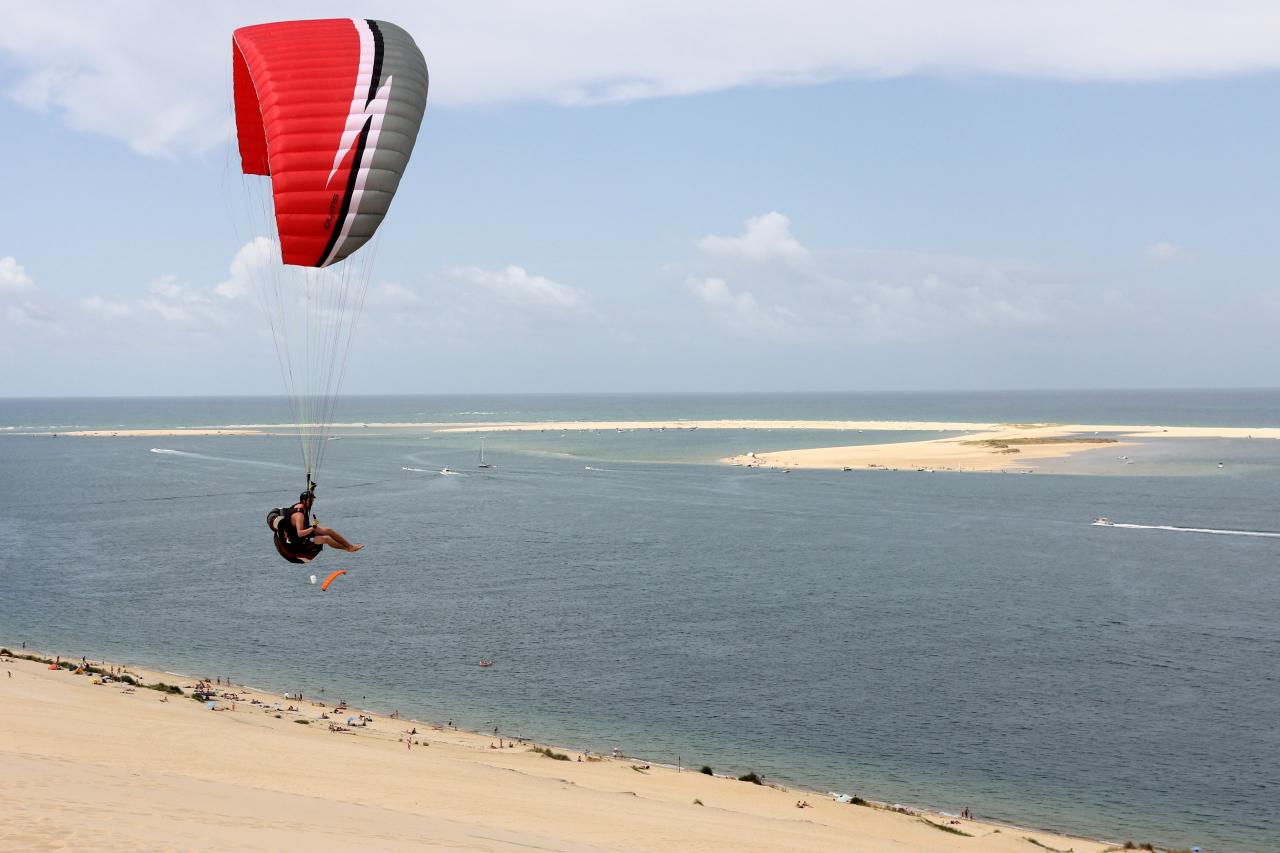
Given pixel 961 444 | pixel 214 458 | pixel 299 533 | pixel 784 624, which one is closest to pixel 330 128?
pixel 299 533

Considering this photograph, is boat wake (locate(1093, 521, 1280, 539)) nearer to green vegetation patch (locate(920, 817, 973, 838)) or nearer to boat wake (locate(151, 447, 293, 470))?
green vegetation patch (locate(920, 817, 973, 838))

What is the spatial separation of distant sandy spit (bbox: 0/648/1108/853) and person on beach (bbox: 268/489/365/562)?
4175 mm

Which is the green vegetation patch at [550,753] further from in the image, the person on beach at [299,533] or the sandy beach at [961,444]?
the sandy beach at [961,444]

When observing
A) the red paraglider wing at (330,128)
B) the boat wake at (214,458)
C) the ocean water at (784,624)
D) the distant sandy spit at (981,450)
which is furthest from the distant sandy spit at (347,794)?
the boat wake at (214,458)

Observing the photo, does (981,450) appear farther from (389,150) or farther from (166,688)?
(389,150)

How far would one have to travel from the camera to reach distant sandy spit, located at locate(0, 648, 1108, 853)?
14.2 m

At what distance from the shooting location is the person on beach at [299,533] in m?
16.8

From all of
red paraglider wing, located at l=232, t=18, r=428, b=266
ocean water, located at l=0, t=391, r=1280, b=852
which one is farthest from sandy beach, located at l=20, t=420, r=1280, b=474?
red paraglider wing, located at l=232, t=18, r=428, b=266

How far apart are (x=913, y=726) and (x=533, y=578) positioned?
81.9 feet

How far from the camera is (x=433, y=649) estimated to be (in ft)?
126

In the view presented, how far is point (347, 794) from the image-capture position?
63.1ft

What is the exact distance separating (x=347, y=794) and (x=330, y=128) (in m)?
12.6

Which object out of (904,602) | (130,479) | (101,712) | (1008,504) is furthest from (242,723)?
(130,479)

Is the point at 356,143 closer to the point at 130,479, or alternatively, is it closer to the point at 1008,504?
the point at 1008,504
